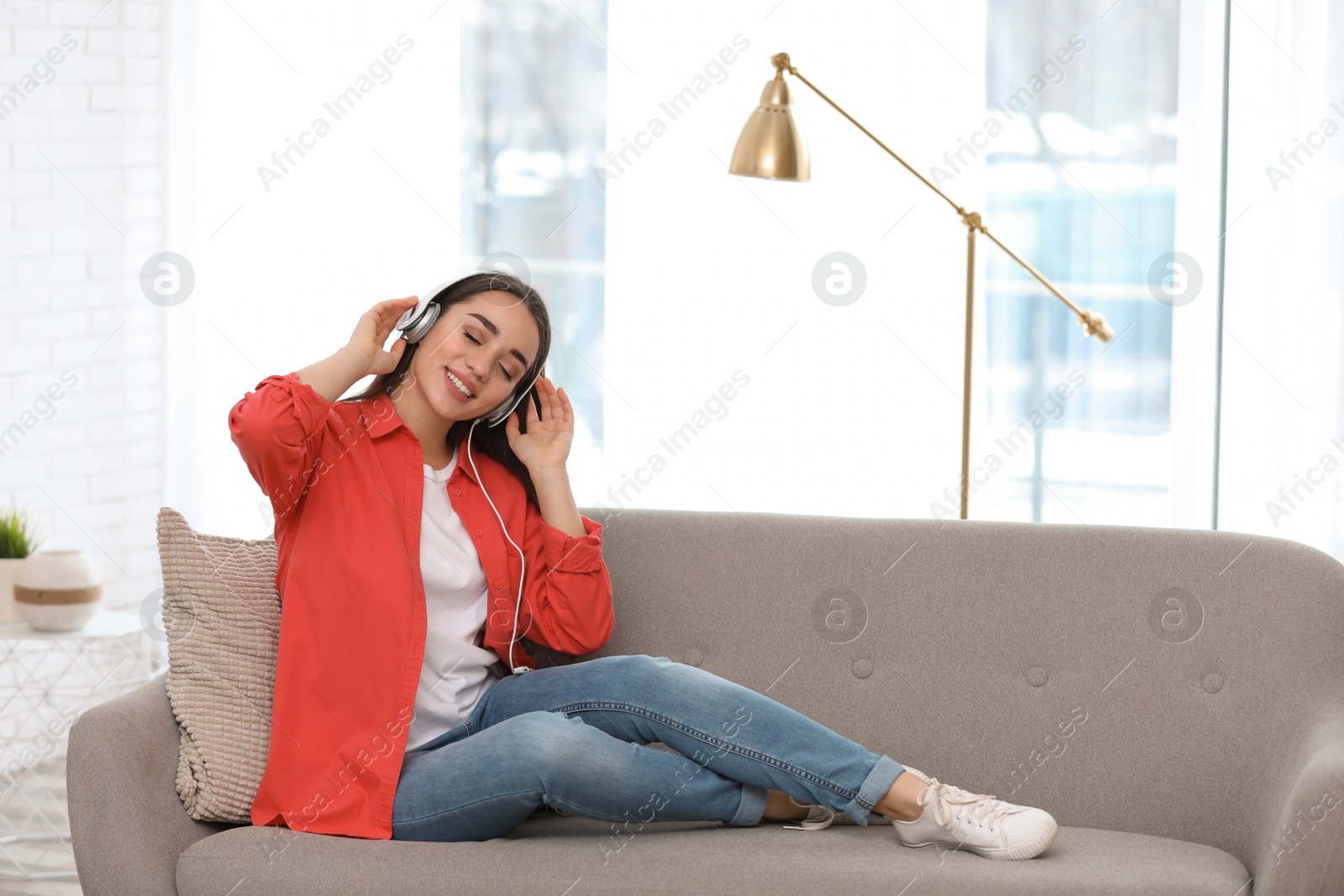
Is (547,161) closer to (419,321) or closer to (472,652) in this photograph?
(419,321)

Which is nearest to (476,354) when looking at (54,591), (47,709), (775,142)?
(775,142)

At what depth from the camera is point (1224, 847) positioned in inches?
72.2

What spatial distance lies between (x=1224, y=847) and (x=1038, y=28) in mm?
2038

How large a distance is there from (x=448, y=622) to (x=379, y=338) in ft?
1.44

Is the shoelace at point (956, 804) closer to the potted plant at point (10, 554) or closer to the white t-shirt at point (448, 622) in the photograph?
the white t-shirt at point (448, 622)

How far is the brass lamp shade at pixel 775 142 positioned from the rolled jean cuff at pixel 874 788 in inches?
40.3

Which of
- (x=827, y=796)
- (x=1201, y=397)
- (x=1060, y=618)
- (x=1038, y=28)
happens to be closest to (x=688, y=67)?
(x=1038, y=28)

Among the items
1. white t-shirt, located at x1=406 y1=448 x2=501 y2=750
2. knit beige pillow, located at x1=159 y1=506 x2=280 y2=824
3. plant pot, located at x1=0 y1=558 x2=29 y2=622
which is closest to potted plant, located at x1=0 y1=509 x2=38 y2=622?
plant pot, located at x1=0 y1=558 x2=29 y2=622

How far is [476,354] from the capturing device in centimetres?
193

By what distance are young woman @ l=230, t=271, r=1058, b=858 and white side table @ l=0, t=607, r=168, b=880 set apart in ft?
3.10

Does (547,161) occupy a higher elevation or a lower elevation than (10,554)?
higher

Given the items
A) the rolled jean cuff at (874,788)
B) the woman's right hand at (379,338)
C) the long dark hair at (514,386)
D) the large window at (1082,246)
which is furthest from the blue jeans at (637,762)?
the large window at (1082,246)

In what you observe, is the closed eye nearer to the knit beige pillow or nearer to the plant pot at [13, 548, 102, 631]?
the knit beige pillow

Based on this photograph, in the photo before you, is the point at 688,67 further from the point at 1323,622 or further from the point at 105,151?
the point at 1323,622
